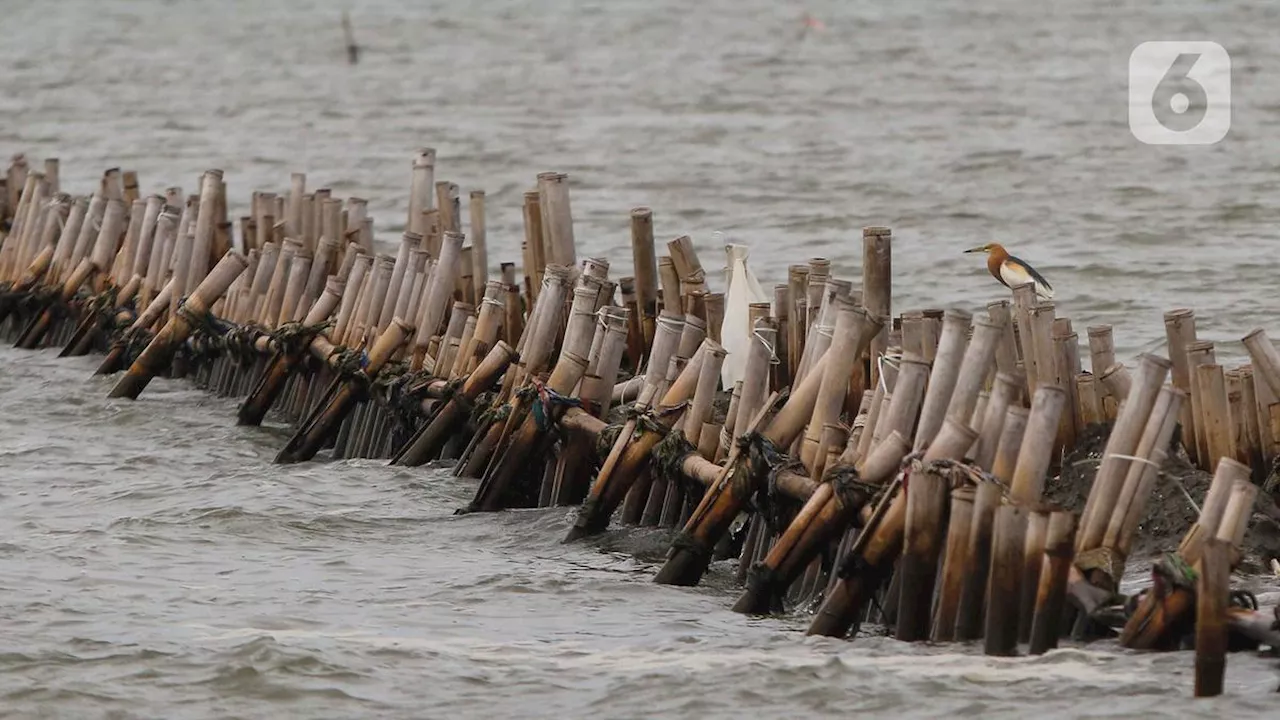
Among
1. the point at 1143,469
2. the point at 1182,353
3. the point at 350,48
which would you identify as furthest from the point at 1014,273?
the point at 350,48

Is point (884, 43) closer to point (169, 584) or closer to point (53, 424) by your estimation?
point (53, 424)

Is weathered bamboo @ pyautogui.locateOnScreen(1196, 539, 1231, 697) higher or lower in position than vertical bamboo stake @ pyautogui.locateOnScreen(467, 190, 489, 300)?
lower

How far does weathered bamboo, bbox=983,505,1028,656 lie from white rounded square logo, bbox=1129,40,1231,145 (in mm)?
25706

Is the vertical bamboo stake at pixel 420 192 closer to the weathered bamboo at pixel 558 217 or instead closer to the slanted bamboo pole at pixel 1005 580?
the weathered bamboo at pixel 558 217

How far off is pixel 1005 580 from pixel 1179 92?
116 ft

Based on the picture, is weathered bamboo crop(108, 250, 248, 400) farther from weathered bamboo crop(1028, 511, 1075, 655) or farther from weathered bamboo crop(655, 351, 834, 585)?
weathered bamboo crop(1028, 511, 1075, 655)

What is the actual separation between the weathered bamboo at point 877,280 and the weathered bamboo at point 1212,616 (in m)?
3.49

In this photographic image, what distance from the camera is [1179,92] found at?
141ft

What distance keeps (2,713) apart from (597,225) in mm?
18562

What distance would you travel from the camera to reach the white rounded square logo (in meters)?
35.4

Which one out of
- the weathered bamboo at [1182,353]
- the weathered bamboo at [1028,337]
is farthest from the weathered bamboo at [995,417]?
the weathered bamboo at [1182,353]

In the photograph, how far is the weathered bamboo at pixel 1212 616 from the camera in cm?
893

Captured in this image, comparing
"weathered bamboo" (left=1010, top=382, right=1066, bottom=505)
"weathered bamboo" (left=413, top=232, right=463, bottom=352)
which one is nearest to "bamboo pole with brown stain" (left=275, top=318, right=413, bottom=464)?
"weathered bamboo" (left=413, top=232, right=463, bottom=352)

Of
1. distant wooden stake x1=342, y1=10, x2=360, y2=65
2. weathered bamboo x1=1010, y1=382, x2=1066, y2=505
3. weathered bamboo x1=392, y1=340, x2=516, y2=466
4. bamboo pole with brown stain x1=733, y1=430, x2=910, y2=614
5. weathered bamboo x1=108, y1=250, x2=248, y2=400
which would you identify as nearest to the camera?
weathered bamboo x1=1010, y1=382, x2=1066, y2=505
